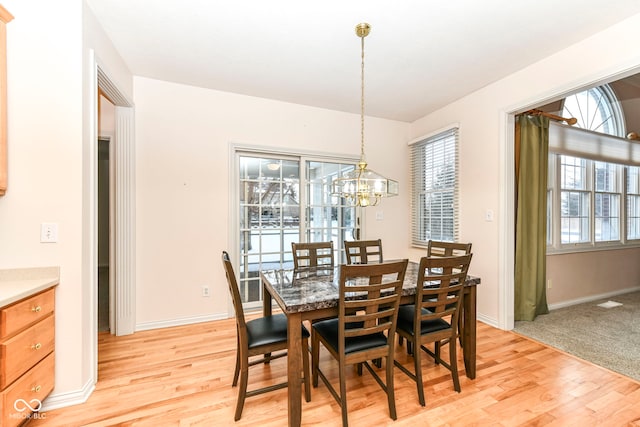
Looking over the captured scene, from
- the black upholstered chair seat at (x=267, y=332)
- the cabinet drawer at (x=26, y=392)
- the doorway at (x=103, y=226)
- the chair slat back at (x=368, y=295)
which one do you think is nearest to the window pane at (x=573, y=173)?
the chair slat back at (x=368, y=295)

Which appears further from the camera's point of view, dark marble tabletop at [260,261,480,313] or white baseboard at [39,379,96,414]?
white baseboard at [39,379,96,414]

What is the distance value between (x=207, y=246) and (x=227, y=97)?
1790mm

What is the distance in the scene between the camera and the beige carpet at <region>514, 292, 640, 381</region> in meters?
2.32

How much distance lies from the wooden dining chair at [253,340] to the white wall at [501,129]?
2377 mm

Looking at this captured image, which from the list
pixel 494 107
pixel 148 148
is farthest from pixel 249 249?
pixel 494 107

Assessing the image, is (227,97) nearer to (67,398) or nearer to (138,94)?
(138,94)

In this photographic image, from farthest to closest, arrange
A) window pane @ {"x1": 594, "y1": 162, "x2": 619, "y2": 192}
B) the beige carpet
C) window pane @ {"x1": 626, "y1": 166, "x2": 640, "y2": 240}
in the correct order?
1. window pane @ {"x1": 626, "y1": 166, "x2": 640, "y2": 240}
2. window pane @ {"x1": 594, "y1": 162, "x2": 619, "y2": 192}
3. the beige carpet

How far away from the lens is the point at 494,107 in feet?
Result: 9.90

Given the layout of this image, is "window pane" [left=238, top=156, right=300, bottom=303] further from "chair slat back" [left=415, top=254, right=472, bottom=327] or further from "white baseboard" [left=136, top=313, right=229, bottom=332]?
"chair slat back" [left=415, top=254, right=472, bottom=327]

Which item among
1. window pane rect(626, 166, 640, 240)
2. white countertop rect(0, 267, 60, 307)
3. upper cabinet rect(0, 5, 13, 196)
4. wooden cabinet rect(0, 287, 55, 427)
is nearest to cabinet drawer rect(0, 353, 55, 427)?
wooden cabinet rect(0, 287, 55, 427)

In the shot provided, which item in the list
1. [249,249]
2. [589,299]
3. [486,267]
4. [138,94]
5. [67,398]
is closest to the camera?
[67,398]

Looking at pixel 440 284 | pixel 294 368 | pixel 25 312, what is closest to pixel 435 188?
pixel 440 284

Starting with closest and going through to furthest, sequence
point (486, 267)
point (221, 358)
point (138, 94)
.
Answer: point (221, 358) → point (138, 94) → point (486, 267)

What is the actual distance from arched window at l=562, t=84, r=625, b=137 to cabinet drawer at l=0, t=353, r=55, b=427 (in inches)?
230
